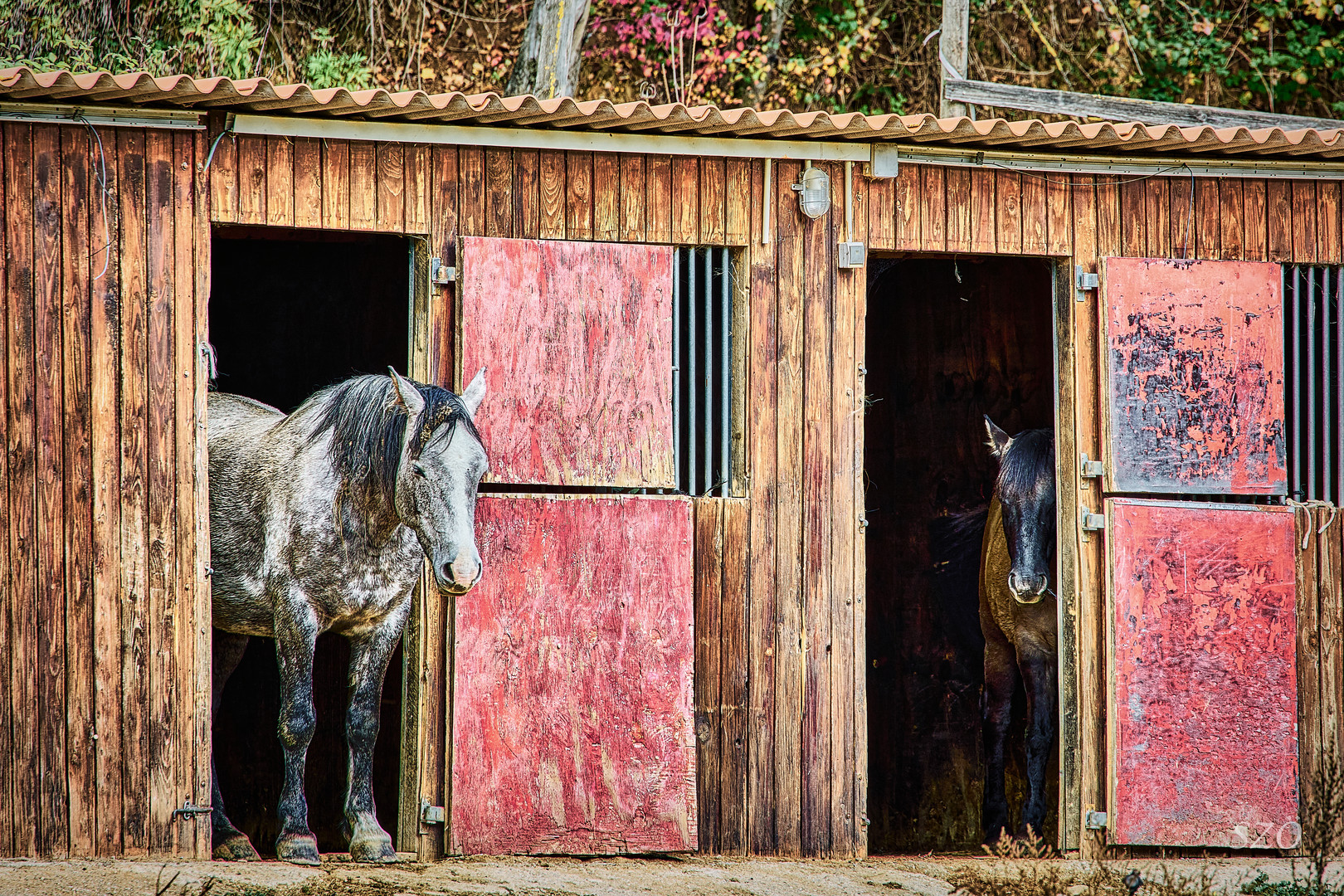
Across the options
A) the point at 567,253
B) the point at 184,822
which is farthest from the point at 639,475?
the point at 184,822

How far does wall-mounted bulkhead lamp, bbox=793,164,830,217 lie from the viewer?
604 cm

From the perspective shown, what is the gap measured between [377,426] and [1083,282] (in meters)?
3.26

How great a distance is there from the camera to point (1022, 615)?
6.93 metres

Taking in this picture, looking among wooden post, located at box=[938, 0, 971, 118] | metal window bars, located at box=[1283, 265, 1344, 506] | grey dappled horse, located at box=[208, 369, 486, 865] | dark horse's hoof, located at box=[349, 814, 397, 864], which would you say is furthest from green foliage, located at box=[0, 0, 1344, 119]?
dark horse's hoof, located at box=[349, 814, 397, 864]

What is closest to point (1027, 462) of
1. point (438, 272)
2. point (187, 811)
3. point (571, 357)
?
point (571, 357)

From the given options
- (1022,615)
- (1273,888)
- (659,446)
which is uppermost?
(659,446)

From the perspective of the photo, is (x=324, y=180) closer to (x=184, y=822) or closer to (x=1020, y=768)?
(x=184, y=822)

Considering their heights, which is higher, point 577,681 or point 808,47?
point 808,47

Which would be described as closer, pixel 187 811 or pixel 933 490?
pixel 187 811

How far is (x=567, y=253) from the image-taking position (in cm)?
580

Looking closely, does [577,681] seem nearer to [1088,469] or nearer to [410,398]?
[410,398]

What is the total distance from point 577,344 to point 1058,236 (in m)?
2.31

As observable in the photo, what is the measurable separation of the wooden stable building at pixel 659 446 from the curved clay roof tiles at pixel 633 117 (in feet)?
0.07

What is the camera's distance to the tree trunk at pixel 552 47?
10.8 m
